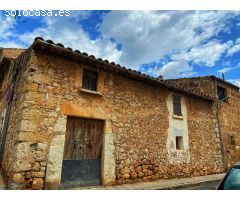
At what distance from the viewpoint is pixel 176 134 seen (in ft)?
32.8

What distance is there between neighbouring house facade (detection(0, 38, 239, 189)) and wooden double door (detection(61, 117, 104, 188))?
0.09ft

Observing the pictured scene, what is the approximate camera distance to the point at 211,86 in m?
13.5

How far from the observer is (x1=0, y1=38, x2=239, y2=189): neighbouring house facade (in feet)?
19.9

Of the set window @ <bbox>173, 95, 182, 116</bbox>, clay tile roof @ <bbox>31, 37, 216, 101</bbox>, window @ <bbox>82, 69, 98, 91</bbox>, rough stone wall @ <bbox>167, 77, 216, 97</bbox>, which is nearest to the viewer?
clay tile roof @ <bbox>31, 37, 216, 101</bbox>

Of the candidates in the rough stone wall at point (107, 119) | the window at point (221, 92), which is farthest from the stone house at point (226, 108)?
the rough stone wall at point (107, 119)

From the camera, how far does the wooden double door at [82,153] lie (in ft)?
21.7

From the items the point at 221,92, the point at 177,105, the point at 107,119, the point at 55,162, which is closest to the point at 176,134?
the point at 177,105

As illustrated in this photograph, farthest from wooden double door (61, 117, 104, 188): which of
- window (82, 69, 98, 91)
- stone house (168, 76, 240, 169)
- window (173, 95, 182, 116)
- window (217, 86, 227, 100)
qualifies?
window (217, 86, 227, 100)

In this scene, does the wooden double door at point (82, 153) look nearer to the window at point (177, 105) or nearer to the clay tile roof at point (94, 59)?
the clay tile roof at point (94, 59)

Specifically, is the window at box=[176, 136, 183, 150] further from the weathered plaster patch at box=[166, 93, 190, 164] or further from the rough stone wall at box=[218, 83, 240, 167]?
the rough stone wall at box=[218, 83, 240, 167]

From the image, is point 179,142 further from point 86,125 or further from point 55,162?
point 55,162

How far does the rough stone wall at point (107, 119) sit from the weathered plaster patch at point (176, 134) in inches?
7.1

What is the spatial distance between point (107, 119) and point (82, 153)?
143 cm

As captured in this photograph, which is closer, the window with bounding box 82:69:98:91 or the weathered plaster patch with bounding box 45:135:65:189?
the weathered plaster patch with bounding box 45:135:65:189
